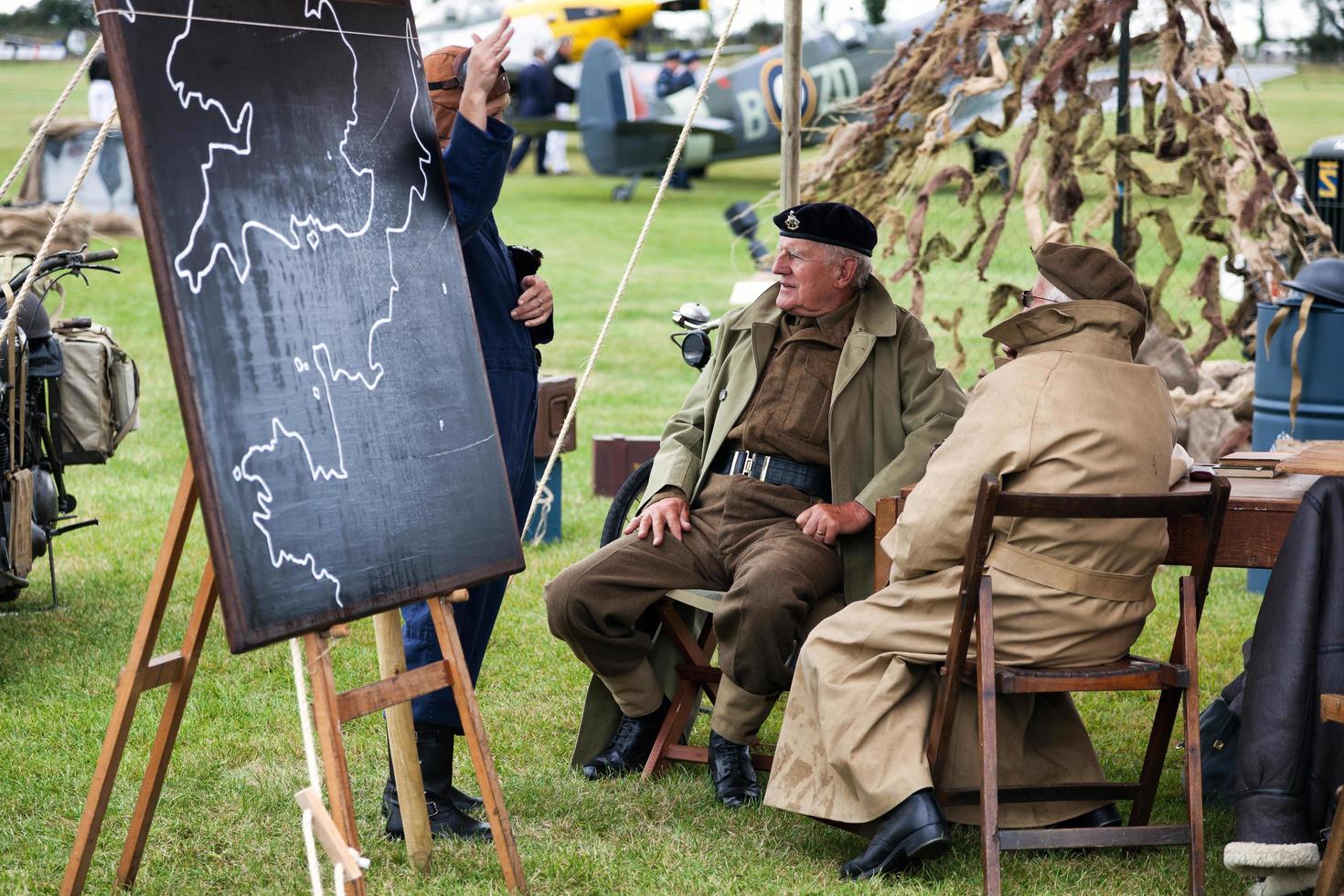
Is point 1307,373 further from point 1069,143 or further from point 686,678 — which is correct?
point 686,678

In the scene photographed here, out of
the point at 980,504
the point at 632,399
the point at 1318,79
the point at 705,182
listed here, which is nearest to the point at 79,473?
the point at 632,399

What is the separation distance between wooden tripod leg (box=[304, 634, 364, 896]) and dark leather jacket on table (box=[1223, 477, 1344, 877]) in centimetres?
182

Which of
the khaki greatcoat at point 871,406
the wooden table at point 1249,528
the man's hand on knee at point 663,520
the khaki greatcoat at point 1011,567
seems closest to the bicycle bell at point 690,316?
the khaki greatcoat at point 871,406

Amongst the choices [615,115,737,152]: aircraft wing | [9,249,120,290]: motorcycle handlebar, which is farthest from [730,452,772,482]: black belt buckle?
[615,115,737,152]: aircraft wing

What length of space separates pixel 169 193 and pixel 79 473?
18.8ft

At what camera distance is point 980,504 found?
124 inches

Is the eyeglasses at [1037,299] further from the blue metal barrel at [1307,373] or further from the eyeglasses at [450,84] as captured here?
the blue metal barrel at [1307,373]

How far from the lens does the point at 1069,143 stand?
6.81 metres

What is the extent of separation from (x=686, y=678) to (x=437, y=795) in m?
0.82

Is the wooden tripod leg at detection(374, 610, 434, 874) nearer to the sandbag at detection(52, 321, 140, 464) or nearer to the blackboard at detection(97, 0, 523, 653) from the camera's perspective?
the blackboard at detection(97, 0, 523, 653)

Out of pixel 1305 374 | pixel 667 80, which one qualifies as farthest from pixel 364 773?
pixel 667 80

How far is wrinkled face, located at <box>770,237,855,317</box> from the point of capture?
4.14m

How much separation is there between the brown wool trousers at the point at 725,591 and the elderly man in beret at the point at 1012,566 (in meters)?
0.27

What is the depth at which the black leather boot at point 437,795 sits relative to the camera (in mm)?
3662
